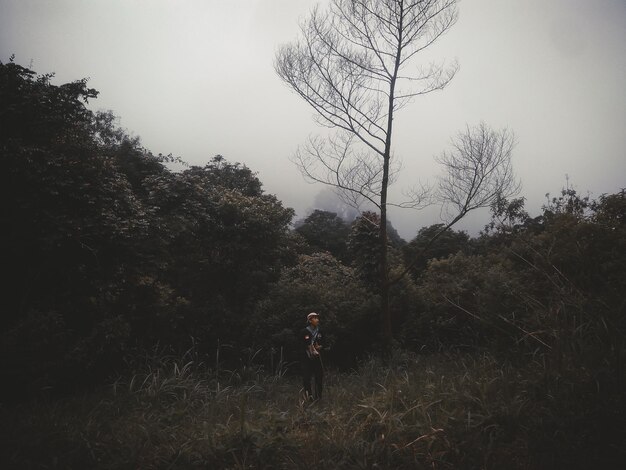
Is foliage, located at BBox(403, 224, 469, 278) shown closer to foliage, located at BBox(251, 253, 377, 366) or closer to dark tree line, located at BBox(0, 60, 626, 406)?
dark tree line, located at BBox(0, 60, 626, 406)

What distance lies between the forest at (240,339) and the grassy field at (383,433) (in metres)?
0.02

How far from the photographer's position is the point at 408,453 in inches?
122

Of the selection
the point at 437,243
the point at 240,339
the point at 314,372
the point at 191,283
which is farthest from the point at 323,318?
the point at 437,243

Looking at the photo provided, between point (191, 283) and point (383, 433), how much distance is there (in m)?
11.6

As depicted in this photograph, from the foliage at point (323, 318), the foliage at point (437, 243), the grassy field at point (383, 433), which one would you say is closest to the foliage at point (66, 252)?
the grassy field at point (383, 433)

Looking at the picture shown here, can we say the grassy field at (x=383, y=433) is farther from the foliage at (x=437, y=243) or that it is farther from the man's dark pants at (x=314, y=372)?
the foliage at (x=437, y=243)

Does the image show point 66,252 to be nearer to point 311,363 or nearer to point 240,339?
point 311,363

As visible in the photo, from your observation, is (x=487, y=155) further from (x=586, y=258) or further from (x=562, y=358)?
(x=562, y=358)

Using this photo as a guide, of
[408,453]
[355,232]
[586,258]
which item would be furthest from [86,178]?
[355,232]

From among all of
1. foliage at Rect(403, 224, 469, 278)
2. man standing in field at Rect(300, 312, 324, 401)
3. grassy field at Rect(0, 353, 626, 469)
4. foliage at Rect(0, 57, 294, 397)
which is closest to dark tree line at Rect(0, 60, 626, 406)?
foliage at Rect(0, 57, 294, 397)

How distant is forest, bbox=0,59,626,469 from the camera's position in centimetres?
319

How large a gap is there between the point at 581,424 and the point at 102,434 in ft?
16.9

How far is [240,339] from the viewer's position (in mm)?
10969

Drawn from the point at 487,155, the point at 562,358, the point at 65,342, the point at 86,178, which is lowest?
the point at 65,342
